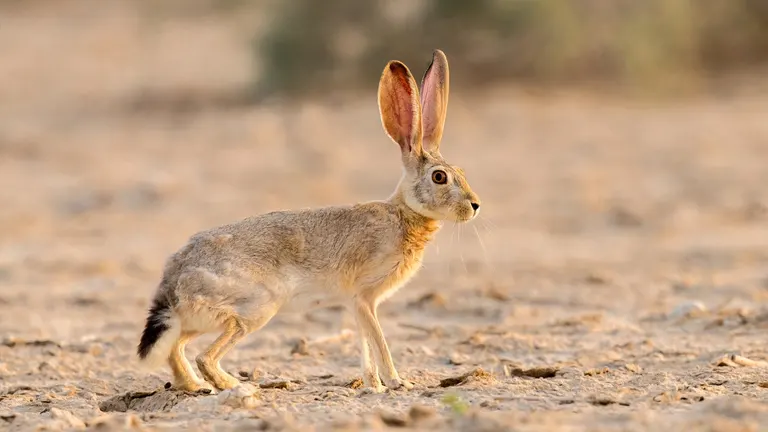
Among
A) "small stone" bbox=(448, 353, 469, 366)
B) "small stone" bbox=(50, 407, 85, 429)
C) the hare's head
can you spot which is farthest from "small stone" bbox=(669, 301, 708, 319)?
"small stone" bbox=(50, 407, 85, 429)

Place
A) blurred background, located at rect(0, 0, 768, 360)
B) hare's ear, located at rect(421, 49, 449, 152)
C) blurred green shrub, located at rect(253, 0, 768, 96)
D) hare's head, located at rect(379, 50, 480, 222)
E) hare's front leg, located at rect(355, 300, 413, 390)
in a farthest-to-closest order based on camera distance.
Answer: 1. blurred green shrub, located at rect(253, 0, 768, 96)
2. blurred background, located at rect(0, 0, 768, 360)
3. hare's ear, located at rect(421, 49, 449, 152)
4. hare's head, located at rect(379, 50, 480, 222)
5. hare's front leg, located at rect(355, 300, 413, 390)

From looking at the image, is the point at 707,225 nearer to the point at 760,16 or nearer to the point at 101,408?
the point at 101,408

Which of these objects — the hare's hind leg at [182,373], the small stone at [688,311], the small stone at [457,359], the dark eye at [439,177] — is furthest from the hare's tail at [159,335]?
the small stone at [688,311]

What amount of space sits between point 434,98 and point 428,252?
12.4ft

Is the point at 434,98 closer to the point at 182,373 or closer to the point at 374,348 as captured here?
the point at 374,348

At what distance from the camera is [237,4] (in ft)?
68.4

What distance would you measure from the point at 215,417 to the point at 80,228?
649 centimetres

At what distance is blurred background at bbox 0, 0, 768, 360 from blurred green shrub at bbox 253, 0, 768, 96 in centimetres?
3

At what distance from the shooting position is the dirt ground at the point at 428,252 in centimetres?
494

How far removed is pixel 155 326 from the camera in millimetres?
5133

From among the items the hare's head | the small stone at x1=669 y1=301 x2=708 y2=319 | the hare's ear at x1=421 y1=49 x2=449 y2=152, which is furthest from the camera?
the small stone at x1=669 y1=301 x2=708 y2=319

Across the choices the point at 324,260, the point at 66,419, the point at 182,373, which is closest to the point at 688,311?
the point at 324,260

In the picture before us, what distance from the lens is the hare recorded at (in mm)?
5168

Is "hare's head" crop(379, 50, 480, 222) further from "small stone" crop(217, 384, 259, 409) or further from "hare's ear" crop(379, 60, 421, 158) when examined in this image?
"small stone" crop(217, 384, 259, 409)
